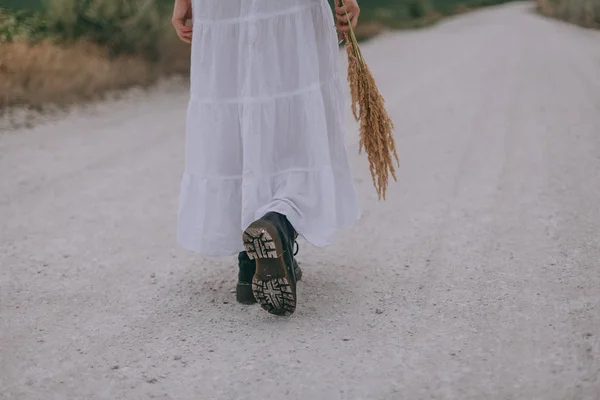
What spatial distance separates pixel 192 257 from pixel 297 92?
1.31 metres

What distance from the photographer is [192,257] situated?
13.1 feet

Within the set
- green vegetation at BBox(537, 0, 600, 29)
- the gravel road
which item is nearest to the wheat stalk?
the gravel road

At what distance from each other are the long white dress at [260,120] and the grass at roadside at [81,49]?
497 cm

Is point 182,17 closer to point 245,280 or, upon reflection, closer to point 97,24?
point 245,280

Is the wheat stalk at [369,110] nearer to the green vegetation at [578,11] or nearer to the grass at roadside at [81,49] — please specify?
the grass at roadside at [81,49]

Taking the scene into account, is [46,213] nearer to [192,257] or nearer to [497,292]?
[192,257]

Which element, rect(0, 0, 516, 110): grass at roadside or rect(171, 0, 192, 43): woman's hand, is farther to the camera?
rect(0, 0, 516, 110): grass at roadside

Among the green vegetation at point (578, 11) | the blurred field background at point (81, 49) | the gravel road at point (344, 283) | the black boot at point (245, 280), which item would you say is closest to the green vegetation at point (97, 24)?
the blurred field background at point (81, 49)

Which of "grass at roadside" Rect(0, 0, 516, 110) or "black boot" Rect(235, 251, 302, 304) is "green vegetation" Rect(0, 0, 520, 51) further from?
"black boot" Rect(235, 251, 302, 304)

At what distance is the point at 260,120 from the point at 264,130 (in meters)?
0.04

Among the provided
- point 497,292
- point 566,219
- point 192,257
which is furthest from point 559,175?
point 192,257

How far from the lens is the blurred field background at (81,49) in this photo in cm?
790

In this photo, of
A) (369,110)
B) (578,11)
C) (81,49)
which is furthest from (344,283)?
(578,11)

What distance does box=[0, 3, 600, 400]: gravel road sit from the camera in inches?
104
